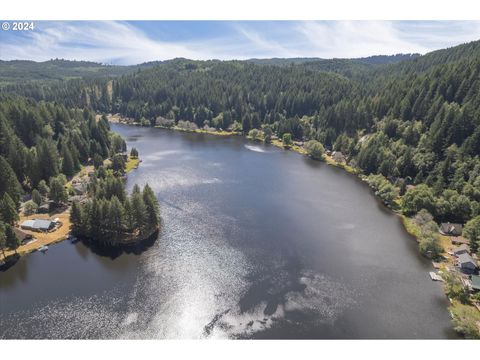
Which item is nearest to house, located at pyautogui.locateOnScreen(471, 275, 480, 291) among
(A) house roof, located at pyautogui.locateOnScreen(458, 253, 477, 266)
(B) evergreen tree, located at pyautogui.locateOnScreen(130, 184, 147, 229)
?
(A) house roof, located at pyautogui.locateOnScreen(458, 253, 477, 266)

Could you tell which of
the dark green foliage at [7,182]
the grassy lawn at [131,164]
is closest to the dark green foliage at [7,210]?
the dark green foliage at [7,182]

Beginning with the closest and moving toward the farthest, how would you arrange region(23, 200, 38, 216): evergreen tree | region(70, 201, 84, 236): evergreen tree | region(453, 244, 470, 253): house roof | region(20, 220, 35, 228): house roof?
region(453, 244, 470, 253): house roof
region(70, 201, 84, 236): evergreen tree
region(20, 220, 35, 228): house roof
region(23, 200, 38, 216): evergreen tree

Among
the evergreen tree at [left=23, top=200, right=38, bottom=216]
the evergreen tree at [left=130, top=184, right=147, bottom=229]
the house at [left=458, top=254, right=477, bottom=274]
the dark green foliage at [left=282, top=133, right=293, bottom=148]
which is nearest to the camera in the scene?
the house at [left=458, top=254, right=477, bottom=274]

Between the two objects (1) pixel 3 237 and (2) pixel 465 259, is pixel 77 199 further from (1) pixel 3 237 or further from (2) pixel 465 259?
(2) pixel 465 259

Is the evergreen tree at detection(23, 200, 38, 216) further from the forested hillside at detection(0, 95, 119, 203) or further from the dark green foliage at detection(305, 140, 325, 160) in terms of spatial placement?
the dark green foliage at detection(305, 140, 325, 160)

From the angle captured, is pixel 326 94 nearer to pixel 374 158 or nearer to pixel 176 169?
pixel 374 158

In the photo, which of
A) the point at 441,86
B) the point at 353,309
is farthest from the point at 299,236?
the point at 441,86
